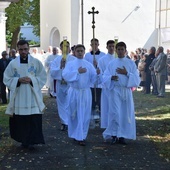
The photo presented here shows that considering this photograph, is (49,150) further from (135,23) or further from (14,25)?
(14,25)

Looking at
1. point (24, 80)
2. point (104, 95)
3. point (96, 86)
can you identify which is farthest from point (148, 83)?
point (24, 80)

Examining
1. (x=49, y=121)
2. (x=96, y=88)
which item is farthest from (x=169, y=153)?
(x=49, y=121)

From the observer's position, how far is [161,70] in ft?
58.8

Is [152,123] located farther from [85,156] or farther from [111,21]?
[111,21]

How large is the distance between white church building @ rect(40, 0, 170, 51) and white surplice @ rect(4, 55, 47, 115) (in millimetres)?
18631

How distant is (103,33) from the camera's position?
91.1 feet

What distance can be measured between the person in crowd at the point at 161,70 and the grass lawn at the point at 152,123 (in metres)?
0.88

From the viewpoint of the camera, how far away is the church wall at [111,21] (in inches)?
1053

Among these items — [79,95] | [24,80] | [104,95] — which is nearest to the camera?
[24,80]

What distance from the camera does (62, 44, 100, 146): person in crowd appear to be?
853 centimetres

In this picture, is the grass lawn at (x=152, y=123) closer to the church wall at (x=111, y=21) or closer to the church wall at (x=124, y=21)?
the church wall at (x=111, y=21)

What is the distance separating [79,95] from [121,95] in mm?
815

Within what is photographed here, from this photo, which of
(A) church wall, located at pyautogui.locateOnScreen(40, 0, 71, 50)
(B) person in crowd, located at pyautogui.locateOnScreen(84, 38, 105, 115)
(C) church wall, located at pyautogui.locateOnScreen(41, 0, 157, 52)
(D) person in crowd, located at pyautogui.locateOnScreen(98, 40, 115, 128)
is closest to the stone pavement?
(D) person in crowd, located at pyautogui.locateOnScreen(98, 40, 115, 128)

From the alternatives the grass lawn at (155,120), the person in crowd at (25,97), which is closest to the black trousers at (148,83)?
the grass lawn at (155,120)
